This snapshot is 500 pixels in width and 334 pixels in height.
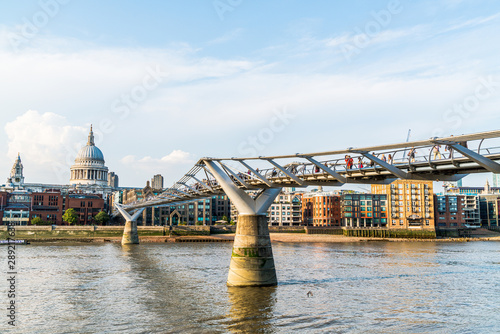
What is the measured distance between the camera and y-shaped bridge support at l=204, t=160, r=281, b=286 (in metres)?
36.2

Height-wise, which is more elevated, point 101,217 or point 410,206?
point 410,206

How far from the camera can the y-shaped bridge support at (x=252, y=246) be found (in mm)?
36156

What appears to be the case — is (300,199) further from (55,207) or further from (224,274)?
(224,274)

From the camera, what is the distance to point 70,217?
14062 centimetres

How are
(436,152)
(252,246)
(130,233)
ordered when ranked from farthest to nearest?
(130,233), (252,246), (436,152)

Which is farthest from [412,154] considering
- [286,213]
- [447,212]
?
[447,212]

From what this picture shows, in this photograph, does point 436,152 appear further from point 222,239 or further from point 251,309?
point 222,239

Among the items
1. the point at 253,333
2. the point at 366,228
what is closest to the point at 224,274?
the point at 253,333

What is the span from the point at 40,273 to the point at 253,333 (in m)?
31.9

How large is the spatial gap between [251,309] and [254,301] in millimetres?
2105

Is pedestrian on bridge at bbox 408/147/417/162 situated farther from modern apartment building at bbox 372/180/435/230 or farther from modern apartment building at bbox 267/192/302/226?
modern apartment building at bbox 267/192/302/226

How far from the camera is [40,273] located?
4838 cm

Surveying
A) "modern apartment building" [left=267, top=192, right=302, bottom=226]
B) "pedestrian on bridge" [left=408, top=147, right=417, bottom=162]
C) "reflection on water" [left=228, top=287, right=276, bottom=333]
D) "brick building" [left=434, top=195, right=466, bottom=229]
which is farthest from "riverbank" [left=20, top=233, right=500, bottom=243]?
"pedestrian on bridge" [left=408, top=147, right=417, bottom=162]

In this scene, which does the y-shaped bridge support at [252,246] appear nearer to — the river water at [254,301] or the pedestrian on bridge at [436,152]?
the river water at [254,301]
